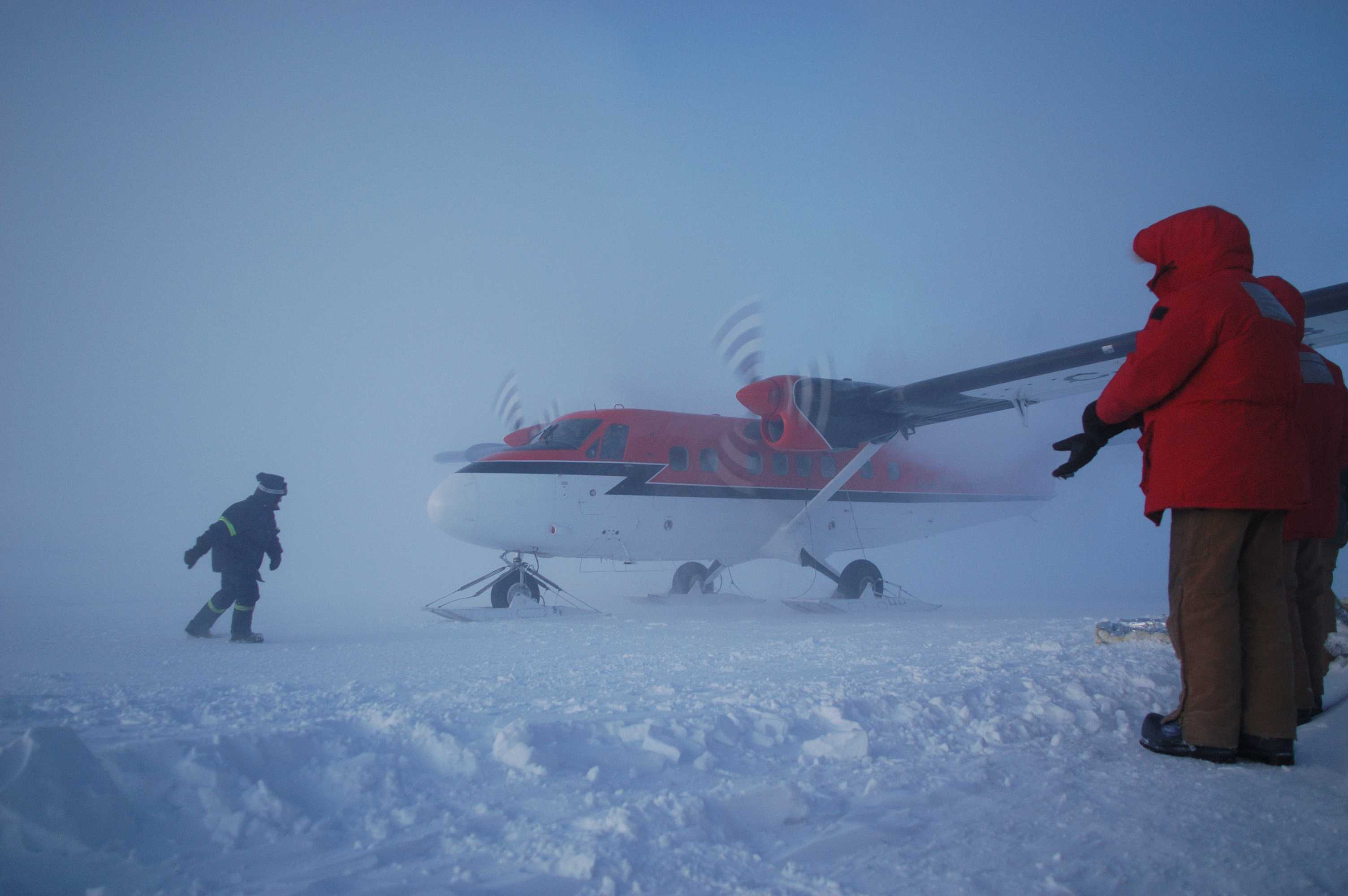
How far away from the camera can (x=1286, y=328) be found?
6.22ft

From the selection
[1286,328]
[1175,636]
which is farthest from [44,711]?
[1286,328]

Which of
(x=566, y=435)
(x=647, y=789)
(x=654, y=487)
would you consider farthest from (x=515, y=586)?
(x=647, y=789)

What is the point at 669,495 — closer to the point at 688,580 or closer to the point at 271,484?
the point at 688,580

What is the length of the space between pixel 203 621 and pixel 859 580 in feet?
26.0

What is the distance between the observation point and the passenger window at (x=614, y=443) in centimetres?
838

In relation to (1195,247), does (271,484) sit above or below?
below

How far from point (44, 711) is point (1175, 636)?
3586 millimetres

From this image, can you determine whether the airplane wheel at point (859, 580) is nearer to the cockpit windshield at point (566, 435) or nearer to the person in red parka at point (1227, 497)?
the cockpit windshield at point (566, 435)

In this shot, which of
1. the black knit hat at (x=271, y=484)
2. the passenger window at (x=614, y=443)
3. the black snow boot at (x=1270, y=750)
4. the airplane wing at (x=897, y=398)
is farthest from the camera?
the passenger window at (x=614, y=443)

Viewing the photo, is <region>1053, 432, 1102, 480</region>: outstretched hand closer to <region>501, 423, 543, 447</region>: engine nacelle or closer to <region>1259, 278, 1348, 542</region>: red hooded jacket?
<region>1259, 278, 1348, 542</region>: red hooded jacket

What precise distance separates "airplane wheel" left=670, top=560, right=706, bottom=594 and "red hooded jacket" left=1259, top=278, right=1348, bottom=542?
29.6ft

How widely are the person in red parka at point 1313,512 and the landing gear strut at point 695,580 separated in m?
8.61

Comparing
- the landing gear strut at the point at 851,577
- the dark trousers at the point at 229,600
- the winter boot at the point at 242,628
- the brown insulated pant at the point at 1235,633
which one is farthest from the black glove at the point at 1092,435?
the landing gear strut at the point at 851,577

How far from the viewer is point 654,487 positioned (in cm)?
862
